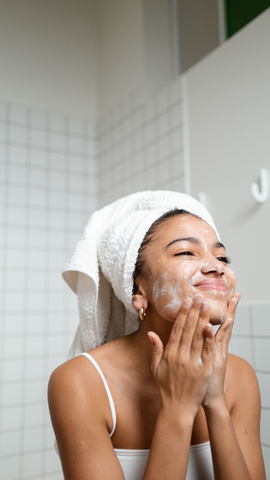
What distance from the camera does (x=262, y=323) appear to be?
145cm

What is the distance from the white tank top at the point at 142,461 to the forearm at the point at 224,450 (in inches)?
3.9

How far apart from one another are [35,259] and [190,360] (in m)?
1.70

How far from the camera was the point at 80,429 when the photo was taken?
80 cm

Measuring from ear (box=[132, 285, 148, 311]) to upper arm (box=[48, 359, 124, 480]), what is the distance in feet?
0.64

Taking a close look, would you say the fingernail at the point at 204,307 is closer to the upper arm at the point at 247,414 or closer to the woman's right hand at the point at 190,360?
the woman's right hand at the point at 190,360

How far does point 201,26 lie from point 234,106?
64 cm

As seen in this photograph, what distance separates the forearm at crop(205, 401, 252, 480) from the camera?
0.80 meters

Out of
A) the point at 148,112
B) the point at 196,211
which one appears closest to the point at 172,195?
the point at 196,211

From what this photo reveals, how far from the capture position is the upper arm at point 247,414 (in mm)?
891

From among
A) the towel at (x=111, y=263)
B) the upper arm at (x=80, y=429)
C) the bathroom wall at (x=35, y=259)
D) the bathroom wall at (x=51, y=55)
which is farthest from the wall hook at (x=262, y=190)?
the bathroom wall at (x=51, y=55)

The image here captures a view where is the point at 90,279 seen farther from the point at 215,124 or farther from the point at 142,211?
the point at 215,124

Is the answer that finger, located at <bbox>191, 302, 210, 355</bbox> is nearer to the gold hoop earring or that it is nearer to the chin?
the chin

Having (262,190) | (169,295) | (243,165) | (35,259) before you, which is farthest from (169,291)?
(35,259)

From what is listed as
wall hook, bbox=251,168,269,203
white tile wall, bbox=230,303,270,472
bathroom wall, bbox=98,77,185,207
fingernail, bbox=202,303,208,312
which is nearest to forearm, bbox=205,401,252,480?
fingernail, bbox=202,303,208,312
